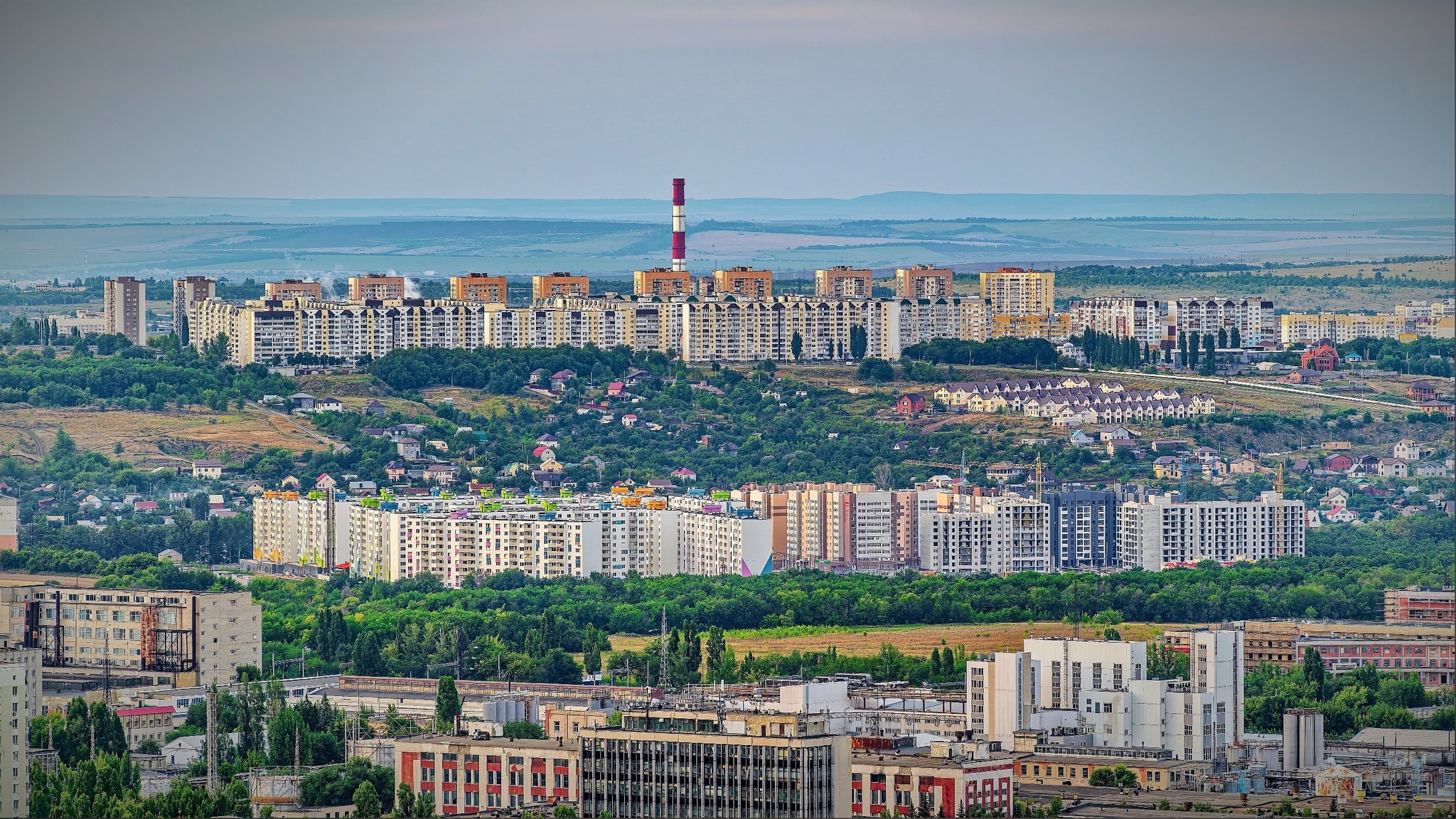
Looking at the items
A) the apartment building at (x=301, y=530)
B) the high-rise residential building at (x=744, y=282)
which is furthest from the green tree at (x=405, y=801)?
the high-rise residential building at (x=744, y=282)

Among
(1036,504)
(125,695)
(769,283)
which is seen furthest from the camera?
(769,283)

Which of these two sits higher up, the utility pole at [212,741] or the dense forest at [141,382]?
the dense forest at [141,382]

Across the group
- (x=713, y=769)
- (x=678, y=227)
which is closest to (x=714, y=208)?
(x=678, y=227)

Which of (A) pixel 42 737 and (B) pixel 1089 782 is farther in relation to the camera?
(A) pixel 42 737

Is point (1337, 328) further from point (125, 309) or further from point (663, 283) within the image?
point (125, 309)

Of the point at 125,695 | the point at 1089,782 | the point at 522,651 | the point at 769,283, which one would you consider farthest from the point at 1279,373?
the point at 1089,782

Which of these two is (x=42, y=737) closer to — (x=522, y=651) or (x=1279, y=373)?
(x=522, y=651)

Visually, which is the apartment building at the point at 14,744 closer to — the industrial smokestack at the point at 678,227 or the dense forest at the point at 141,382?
the dense forest at the point at 141,382
